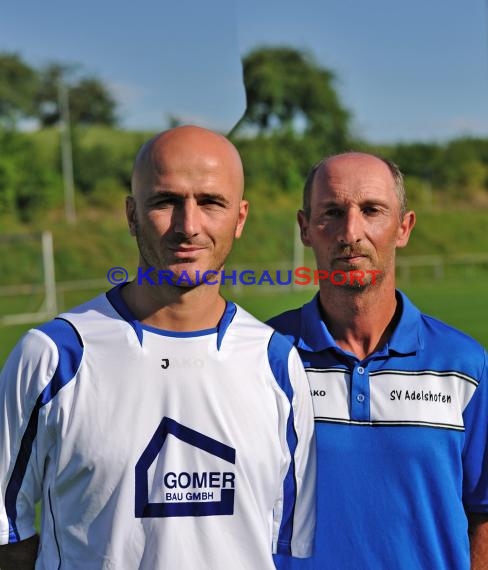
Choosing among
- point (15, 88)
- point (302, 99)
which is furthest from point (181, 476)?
point (15, 88)

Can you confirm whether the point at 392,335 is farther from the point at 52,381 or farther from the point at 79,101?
the point at 79,101

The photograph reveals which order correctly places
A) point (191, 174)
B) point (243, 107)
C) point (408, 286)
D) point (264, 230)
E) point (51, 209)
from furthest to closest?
point (51, 209) < point (264, 230) < point (408, 286) < point (243, 107) < point (191, 174)

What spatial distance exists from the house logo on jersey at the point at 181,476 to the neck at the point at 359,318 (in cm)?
53

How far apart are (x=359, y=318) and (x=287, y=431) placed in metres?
0.40

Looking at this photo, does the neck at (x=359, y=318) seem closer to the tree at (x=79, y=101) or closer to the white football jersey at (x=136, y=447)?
the white football jersey at (x=136, y=447)

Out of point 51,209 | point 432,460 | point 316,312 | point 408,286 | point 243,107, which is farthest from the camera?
point 51,209

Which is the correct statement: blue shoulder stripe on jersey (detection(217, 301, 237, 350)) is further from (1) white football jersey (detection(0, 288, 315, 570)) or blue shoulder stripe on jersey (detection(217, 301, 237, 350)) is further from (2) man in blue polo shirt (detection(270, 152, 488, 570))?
(2) man in blue polo shirt (detection(270, 152, 488, 570))

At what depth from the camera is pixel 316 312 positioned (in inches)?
86.3

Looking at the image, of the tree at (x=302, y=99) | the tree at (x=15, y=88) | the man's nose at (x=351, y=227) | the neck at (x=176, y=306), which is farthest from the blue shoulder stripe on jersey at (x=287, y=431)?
the tree at (x=15, y=88)

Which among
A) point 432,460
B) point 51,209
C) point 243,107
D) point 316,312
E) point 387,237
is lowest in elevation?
point 432,460

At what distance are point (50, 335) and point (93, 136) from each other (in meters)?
39.8

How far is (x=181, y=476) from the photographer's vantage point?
1.79 metres

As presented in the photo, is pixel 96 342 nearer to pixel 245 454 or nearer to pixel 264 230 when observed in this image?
pixel 245 454

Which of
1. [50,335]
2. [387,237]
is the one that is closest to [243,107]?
[387,237]
